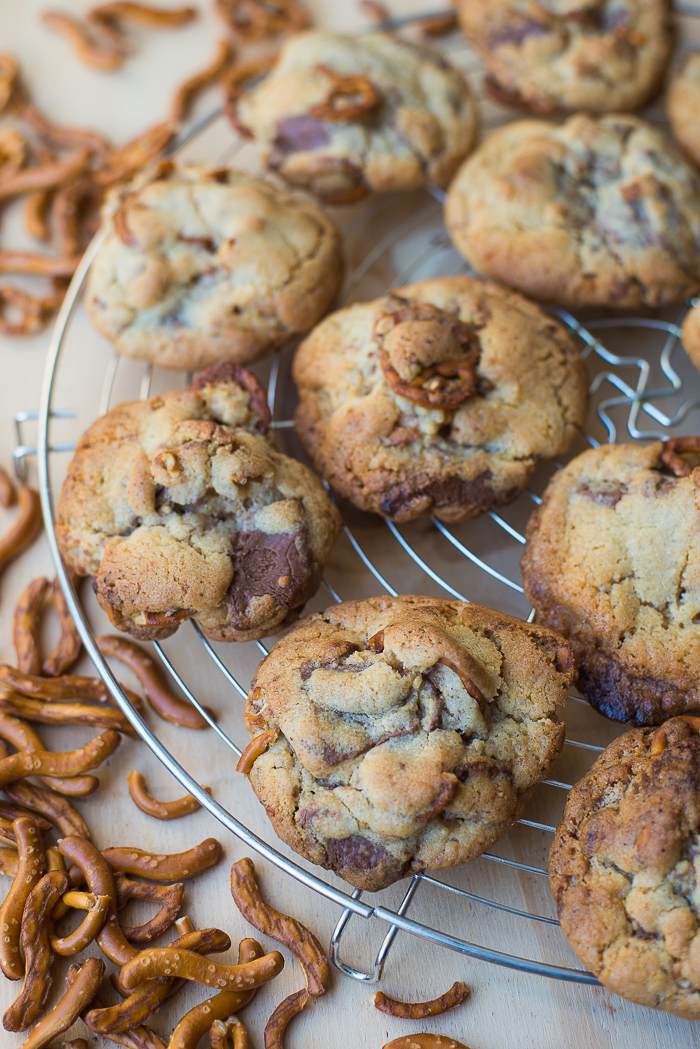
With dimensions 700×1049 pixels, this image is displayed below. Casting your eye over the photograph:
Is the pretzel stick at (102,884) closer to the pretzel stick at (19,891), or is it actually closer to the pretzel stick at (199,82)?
the pretzel stick at (19,891)

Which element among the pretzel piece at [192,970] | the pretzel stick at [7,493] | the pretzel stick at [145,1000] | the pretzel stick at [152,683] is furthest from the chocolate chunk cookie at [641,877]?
the pretzel stick at [7,493]

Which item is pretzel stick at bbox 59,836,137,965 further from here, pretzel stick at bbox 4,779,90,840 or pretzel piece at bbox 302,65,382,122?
pretzel piece at bbox 302,65,382,122

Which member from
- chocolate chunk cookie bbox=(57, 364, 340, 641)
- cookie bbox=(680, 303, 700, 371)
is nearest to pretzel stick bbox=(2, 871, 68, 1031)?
chocolate chunk cookie bbox=(57, 364, 340, 641)

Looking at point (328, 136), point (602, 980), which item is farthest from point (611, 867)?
point (328, 136)

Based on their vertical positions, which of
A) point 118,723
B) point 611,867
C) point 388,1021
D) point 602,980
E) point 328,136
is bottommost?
point 388,1021

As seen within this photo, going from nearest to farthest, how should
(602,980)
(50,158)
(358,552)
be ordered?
(602,980) → (358,552) → (50,158)

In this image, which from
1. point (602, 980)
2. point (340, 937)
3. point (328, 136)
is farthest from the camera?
point (328, 136)

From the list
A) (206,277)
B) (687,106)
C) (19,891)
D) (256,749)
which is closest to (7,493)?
(206,277)

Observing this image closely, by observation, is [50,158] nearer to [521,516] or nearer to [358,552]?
[358,552]
